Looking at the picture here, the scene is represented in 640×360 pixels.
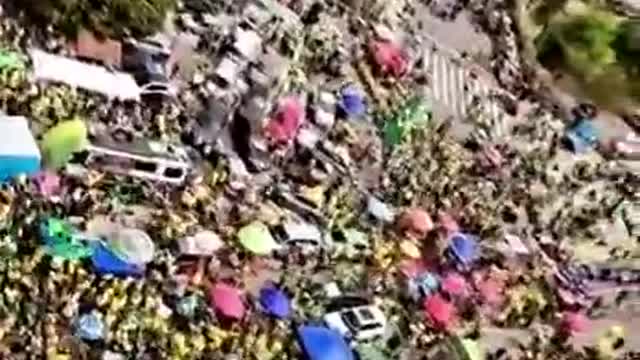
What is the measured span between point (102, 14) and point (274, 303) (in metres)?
6.74

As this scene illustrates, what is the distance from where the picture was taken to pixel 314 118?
3117 cm

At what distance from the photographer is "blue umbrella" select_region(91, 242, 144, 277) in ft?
80.7

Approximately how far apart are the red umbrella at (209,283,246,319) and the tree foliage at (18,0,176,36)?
6.02 meters

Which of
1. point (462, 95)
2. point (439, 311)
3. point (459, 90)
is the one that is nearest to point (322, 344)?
point (439, 311)

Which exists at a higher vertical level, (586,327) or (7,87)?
(7,87)

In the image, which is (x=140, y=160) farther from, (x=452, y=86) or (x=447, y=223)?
(x=452, y=86)

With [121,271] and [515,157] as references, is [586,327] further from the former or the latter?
[121,271]

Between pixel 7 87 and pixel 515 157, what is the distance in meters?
12.7

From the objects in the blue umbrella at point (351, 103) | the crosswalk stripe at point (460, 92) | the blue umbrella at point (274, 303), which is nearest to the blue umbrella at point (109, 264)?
the blue umbrella at point (274, 303)

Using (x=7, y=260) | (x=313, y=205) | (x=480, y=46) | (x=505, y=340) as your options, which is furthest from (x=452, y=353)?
(x=480, y=46)

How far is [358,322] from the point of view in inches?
1064

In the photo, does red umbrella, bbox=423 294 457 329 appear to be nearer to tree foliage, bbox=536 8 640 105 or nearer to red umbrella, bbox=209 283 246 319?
red umbrella, bbox=209 283 246 319

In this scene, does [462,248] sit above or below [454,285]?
above

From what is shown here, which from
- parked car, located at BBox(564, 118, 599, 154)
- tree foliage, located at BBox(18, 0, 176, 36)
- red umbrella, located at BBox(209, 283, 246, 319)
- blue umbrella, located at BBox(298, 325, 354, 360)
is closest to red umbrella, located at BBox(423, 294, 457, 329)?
blue umbrella, located at BBox(298, 325, 354, 360)
